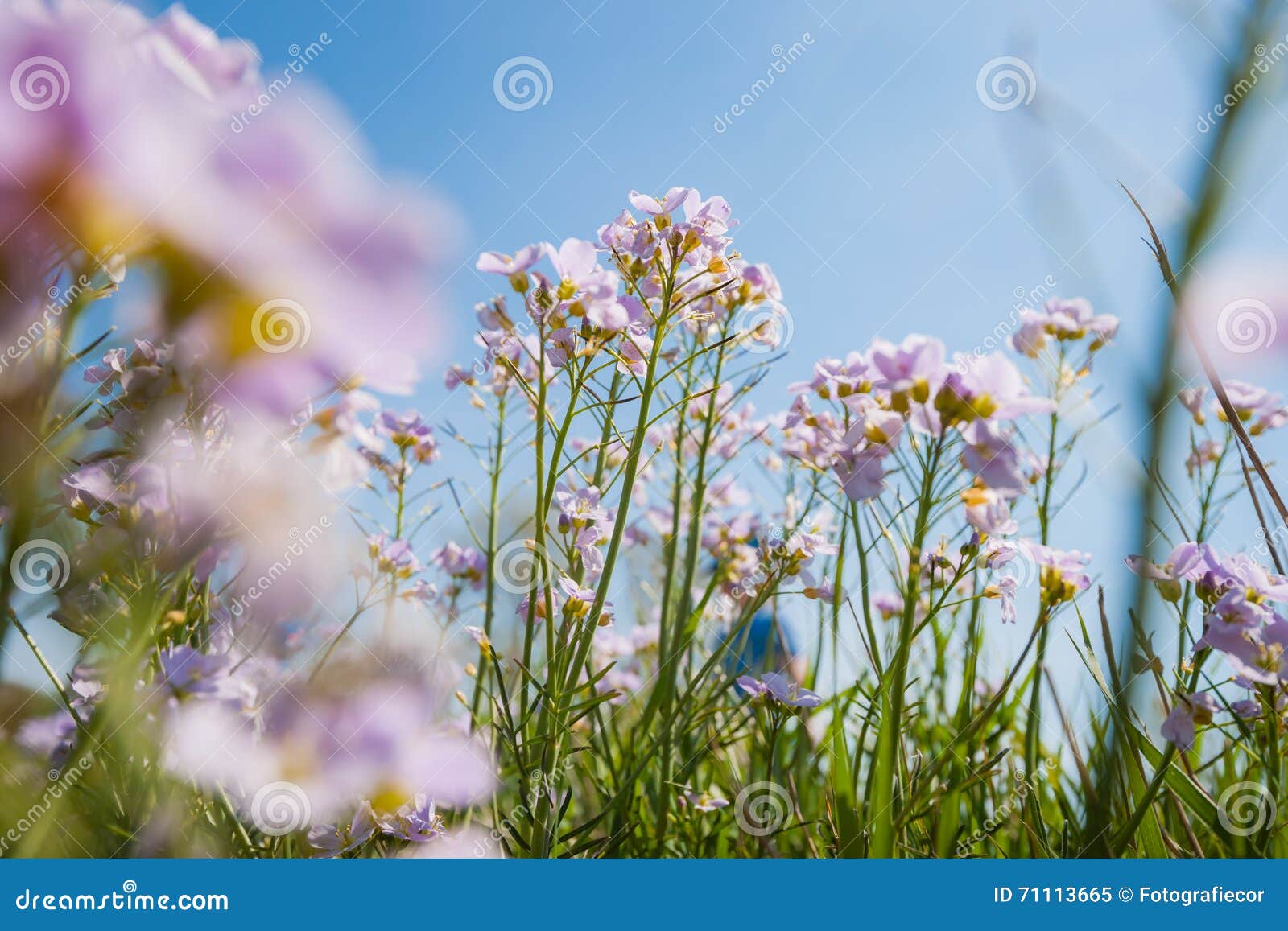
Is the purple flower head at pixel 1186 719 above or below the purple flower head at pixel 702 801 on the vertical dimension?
above

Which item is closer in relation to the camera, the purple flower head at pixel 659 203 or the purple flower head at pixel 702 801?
the purple flower head at pixel 659 203

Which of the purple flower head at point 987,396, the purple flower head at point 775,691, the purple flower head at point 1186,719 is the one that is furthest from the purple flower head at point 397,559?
the purple flower head at point 1186,719

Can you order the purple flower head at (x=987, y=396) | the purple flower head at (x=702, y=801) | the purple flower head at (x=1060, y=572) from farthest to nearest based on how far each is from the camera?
1. the purple flower head at (x=702, y=801)
2. the purple flower head at (x=1060, y=572)
3. the purple flower head at (x=987, y=396)

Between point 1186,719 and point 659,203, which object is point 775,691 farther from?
point 659,203

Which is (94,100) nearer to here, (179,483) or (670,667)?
(179,483)

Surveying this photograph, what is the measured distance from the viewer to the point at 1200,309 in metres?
0.48

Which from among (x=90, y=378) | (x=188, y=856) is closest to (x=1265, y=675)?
(x=188, y=856)

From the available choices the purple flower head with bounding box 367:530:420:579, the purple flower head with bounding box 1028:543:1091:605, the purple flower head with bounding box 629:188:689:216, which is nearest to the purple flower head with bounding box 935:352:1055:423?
the purple flower head with bounding box 1028:543:1091:605

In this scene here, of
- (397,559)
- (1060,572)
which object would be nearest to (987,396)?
(1060,572)

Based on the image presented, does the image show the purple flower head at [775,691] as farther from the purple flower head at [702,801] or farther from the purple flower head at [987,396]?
the purple flower head at [987,396]

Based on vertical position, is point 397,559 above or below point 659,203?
below

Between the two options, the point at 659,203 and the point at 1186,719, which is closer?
the point at 1186,719

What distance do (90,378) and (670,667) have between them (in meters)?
0.74

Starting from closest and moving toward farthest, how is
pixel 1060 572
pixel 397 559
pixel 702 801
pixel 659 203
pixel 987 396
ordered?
pixel 987 396 → pixel 1060 572 → pixel 659 203 → pixel 702 801 → pixel 397 559
